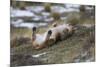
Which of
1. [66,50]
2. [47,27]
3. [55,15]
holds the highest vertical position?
[55,15]

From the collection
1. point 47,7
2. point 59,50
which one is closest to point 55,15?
point 47,7

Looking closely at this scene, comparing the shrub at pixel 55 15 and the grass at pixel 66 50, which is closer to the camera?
the grass at pixel 66 50

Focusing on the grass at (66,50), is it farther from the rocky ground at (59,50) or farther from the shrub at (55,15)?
the shrub at (55,15)

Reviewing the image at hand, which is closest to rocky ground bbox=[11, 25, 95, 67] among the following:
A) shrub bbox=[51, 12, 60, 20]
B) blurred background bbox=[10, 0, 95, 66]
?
blurred background bbox=[10, 0, 95, 66]

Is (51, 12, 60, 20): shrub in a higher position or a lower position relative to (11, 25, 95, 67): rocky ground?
higher

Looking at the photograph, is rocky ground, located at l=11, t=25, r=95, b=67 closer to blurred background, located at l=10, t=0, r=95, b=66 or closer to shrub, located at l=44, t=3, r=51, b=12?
blurred background, located at l=10, t=0, r=95, b=66

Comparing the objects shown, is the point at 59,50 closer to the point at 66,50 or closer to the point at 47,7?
the point at 66,50

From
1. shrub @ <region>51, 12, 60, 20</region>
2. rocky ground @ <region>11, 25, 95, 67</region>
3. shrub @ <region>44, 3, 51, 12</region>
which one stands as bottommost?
rocky ground @ <region>11, 25, 95, 67</region>

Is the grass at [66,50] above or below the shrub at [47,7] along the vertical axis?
below

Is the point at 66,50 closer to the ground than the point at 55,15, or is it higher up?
closer to the ground

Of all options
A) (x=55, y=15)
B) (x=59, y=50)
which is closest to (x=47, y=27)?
(x=55, y=15)

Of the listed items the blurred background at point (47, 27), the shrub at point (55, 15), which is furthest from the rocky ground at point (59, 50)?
the shrub at point (55, 15)

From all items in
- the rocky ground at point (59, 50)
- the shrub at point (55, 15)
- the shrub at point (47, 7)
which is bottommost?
the rocky ground at point (59, 50)
